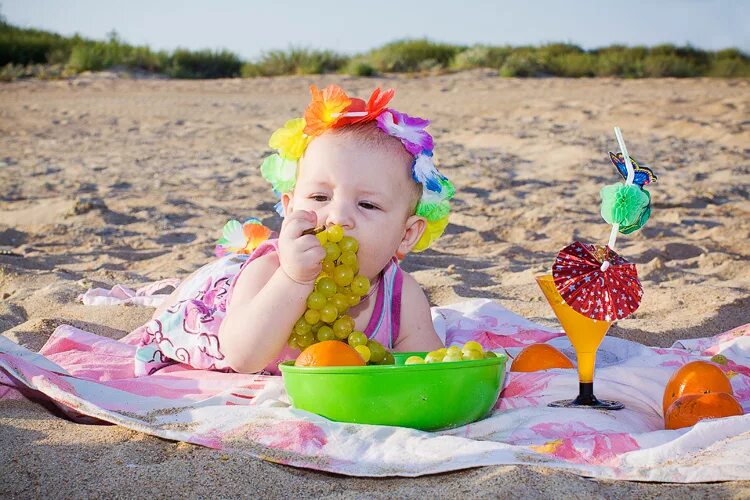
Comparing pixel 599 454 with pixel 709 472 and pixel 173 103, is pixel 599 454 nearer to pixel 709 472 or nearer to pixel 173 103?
pixel 709 472

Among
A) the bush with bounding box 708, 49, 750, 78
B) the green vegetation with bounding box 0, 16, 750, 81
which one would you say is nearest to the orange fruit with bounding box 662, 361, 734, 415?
the green vegetation with bounding box 0, 16, 750, 81

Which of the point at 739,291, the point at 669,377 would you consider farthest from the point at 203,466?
→ the point at 739,291

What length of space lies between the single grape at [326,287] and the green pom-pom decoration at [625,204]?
0.74m

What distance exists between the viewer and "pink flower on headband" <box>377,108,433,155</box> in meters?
2.39

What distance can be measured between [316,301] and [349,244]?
0.57ft

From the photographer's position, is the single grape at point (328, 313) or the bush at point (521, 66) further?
the bush at point (521, 66)

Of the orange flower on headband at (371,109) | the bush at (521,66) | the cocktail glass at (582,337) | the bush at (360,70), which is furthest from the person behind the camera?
the bush at (360,70)

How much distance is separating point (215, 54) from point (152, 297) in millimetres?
13335

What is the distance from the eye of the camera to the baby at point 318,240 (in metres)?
2.19

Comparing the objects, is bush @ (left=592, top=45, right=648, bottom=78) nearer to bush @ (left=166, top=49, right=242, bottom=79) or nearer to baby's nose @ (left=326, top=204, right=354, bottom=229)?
bush @ (left=166, top=49, right=242, bottom=79)

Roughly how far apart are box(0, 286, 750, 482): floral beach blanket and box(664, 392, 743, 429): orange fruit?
0.10 m

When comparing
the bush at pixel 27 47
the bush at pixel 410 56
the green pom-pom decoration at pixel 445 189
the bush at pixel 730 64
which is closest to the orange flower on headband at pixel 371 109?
the green pom-pom decoration at pixel 445 189

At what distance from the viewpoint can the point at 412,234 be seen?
2635 millimetres

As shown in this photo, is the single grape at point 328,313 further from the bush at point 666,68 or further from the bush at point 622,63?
the bush at point 666,68
